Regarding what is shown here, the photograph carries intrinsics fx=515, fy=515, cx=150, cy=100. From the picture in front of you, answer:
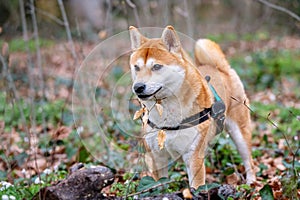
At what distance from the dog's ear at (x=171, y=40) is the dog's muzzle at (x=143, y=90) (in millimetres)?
314

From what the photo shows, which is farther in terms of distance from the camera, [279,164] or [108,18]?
[108,18]

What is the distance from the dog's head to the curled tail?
93 cm

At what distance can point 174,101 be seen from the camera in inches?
140

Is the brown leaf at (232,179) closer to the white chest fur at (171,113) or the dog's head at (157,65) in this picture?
the white chest fur at (171,113)

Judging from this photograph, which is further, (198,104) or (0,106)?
(0,106)

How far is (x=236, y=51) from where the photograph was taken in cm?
1273

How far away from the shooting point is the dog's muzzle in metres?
3.19

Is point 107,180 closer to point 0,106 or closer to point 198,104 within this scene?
point 198,104

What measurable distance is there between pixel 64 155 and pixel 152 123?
2114 mm

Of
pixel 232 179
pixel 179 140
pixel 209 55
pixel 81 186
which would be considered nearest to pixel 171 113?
pixel 179 140

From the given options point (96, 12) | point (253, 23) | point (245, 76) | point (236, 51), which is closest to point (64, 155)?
point (245, 76)

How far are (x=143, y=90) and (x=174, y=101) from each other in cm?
42

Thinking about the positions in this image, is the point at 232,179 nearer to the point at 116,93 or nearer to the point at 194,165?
the point at 194,165

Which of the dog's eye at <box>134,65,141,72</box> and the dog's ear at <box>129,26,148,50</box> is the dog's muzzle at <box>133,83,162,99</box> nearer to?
the dog's eye at <box>134,65,141,72</box>
